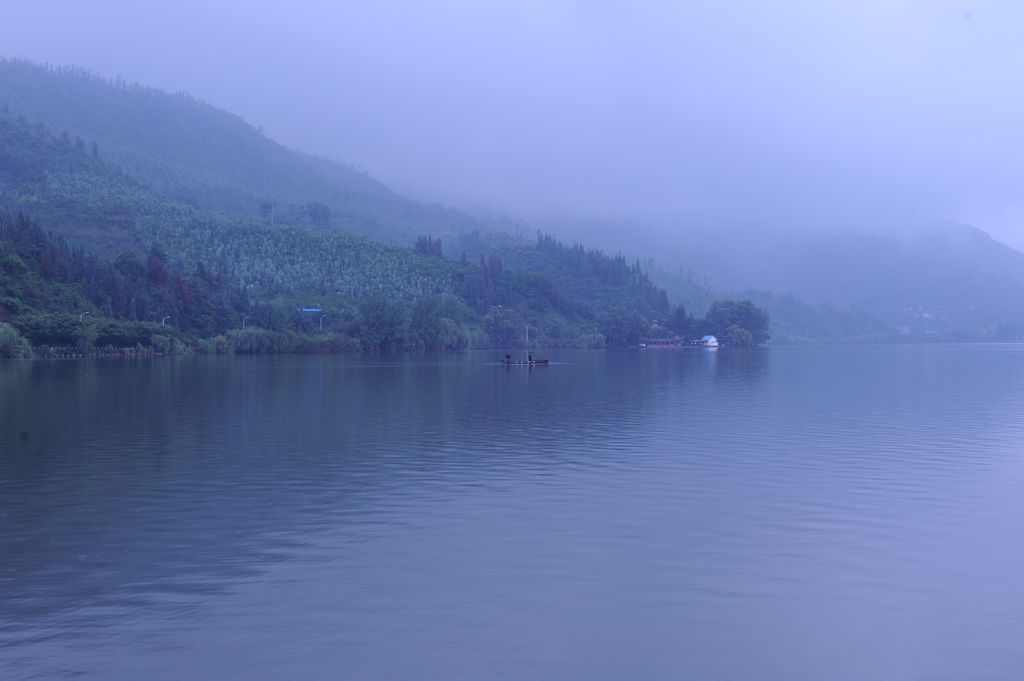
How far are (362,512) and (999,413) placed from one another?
140 ft

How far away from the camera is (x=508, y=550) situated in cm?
2045

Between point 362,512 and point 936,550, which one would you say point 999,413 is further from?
point 362,512

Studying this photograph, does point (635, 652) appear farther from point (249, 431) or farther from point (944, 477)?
point (249, 431)

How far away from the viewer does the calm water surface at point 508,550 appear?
14312 mm

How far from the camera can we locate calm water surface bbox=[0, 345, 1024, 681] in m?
14.3

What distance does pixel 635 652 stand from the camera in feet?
47.2

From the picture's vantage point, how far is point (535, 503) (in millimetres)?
25594

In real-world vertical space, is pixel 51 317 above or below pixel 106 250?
below

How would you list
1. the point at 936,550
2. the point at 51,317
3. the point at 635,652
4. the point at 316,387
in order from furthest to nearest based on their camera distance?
the point at 51,317 → the point at 316,387 → the point at 936,550 → the point at 635,652

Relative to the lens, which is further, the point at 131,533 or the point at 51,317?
the point at 51,317

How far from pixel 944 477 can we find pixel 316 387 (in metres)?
50.0

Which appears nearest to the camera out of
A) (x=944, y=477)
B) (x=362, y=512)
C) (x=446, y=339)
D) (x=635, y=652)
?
(x=635, y=652)

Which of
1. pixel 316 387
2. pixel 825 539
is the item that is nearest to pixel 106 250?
pixel 316 387

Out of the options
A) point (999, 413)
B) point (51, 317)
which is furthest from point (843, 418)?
point (51, 317)
